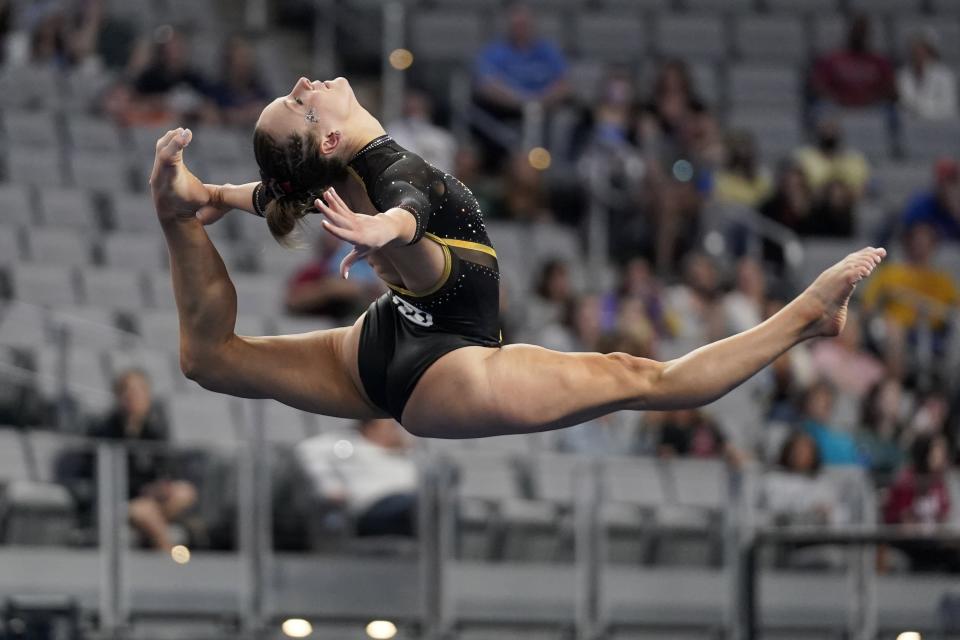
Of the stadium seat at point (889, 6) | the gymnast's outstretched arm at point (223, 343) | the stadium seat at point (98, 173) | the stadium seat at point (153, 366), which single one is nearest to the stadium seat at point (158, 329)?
the stadium seat at point (153, 366)

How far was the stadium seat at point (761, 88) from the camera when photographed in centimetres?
1381

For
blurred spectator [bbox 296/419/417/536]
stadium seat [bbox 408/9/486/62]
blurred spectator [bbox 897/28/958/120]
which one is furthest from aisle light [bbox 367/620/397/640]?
blurred spectator [bbox 897/28/958/120]

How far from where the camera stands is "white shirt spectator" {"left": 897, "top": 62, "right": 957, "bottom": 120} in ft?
46.3

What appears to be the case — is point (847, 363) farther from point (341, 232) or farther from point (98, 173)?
point (341, 232)

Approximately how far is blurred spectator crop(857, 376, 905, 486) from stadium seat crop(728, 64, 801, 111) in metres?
3.83

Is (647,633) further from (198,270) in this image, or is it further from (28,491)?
(198,270)

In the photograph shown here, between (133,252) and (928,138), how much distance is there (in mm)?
6340

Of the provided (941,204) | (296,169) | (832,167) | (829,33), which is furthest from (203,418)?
(829,33)

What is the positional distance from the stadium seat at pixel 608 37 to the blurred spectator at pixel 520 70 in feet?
3.09

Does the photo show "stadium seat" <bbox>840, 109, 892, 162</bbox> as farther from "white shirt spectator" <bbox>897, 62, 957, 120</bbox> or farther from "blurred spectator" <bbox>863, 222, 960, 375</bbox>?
"blurred spectator" <bbox>863, 222, 960, 375</bbox>

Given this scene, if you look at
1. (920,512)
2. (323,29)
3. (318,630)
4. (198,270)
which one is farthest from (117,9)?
(198,270)

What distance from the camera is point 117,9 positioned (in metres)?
13.2

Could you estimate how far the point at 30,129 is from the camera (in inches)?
456

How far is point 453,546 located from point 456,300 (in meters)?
3.31
